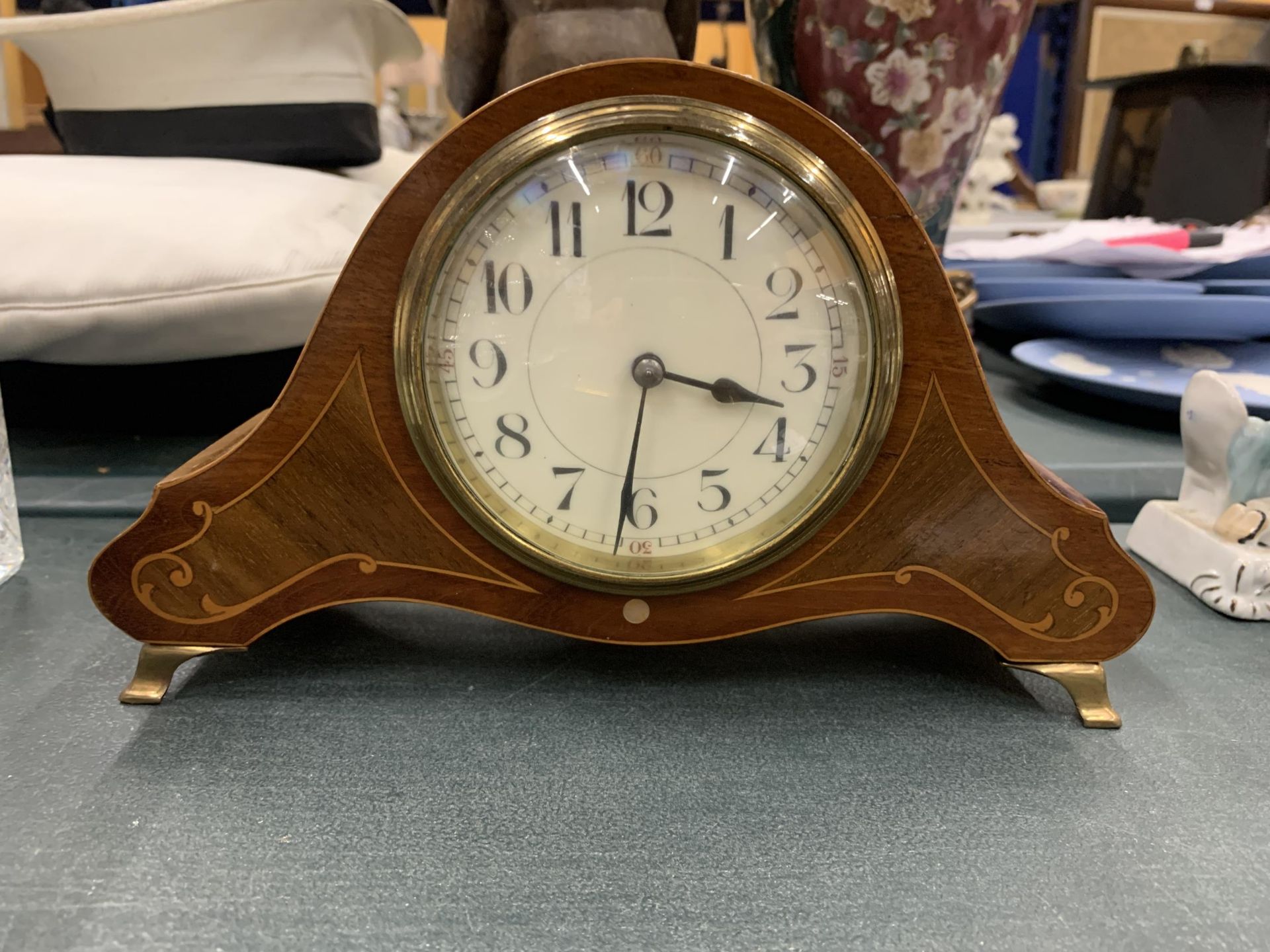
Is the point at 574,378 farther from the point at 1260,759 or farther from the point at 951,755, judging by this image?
the point at 1260,759

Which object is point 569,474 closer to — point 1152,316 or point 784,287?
point 784,287

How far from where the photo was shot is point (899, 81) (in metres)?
0.76

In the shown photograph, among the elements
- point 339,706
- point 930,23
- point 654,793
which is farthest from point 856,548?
point 930,23

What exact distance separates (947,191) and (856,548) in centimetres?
49

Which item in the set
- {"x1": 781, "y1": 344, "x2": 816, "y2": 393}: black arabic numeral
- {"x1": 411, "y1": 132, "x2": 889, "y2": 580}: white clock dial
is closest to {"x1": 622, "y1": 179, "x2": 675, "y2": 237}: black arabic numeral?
{"x1": 411, "y1": 132, "x2": 889, "y2": 580}: white clock dial

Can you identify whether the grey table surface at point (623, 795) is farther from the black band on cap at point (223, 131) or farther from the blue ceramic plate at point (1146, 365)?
the black band on cap at point (223, 131)

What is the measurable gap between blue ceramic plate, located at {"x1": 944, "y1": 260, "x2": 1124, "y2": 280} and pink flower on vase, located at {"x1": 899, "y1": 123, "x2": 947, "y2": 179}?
646 millimetres

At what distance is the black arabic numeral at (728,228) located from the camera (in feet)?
1.73

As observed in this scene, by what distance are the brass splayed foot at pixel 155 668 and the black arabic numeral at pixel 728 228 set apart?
0.42 meters

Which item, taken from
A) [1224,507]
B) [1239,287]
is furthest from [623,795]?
[1239,287]

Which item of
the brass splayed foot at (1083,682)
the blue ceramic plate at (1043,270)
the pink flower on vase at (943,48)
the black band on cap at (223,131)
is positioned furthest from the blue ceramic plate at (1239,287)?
the black band on cap at (223,131)

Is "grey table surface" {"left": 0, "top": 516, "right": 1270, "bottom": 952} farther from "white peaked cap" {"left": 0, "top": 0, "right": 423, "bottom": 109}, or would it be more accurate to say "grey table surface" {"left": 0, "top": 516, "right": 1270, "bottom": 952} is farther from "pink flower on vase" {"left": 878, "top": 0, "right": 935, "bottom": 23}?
"white peaked cap" {"left": 0, "top": 0, "right": 423, "bottom": 109}

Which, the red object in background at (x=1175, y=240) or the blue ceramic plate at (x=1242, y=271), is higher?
the red object in background at (x=1175, y=240)

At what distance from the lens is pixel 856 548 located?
57 cm
